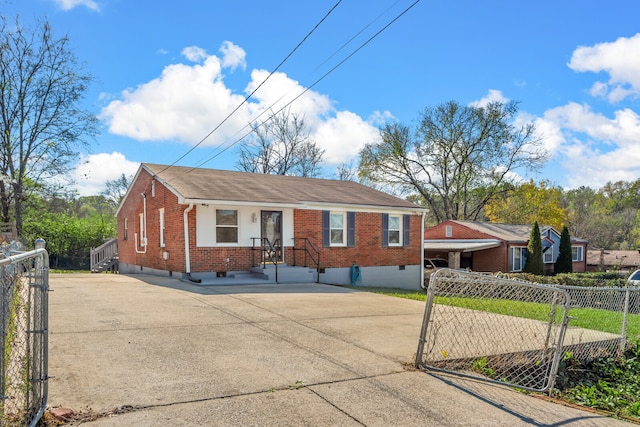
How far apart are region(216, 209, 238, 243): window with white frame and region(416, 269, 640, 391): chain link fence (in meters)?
9.29

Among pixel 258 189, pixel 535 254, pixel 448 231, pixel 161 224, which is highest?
pixel 258 189

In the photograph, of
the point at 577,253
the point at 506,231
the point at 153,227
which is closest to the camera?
the point at 153,227

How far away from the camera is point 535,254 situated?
29.5 m

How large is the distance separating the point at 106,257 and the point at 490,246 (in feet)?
74.9

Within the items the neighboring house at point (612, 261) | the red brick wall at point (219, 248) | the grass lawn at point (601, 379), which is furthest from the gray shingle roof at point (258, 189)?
the neighboring house at point (612, 261)

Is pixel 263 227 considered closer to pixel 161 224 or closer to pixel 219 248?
pixel 219 248

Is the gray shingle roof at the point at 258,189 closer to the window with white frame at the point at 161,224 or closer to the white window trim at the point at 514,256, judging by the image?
the window with white frame at the point at 161,224

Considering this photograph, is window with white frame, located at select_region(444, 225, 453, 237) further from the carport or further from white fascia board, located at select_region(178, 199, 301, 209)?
white fascia board, located at select_region(178, 199, 301, 209)

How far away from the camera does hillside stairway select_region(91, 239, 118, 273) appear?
25000 mm

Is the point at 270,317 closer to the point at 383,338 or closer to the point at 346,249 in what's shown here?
the point at 383,338

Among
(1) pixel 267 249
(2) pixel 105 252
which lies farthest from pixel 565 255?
(2) pixel 105 252

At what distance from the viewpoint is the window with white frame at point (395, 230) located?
1962 cm

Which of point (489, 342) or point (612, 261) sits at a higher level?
point (489, 342)

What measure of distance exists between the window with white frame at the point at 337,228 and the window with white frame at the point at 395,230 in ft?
8.11
